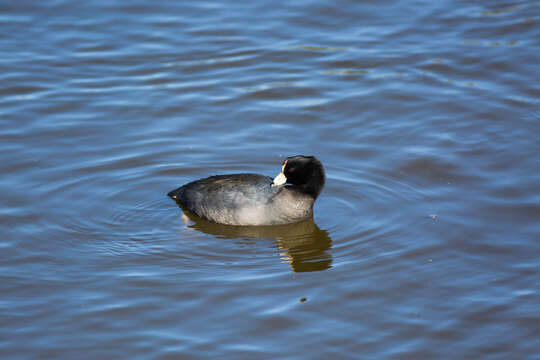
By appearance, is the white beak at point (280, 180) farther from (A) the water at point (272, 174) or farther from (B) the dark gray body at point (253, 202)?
(A) the water at point (272, 174)

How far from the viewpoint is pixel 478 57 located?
40.3 feet

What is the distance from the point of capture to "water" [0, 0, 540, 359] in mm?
6398

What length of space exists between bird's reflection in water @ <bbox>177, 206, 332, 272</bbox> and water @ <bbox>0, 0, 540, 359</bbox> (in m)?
0.03

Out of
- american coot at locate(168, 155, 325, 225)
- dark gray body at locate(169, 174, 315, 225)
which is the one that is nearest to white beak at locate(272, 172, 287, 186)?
american coot at locate(168, 155, 325, 225)

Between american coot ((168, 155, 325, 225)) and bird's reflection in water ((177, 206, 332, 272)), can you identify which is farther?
american coot ((168, 155, 325, 225))

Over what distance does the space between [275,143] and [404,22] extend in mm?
5147

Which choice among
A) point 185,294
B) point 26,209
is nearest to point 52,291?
point 185,294

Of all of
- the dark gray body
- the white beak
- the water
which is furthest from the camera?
the dark gray body

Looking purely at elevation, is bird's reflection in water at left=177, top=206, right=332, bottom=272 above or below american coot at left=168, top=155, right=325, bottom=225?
below

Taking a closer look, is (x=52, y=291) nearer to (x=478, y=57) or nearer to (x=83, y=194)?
(x=83, y=194)

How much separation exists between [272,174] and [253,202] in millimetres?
1214

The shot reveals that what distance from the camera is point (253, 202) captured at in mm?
8109

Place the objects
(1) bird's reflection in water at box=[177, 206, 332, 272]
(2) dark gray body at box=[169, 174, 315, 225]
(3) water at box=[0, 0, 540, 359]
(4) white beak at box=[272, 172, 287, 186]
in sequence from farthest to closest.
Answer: (2) dark gray body at box=[169, 174, 315, 225], (4) white beak at box=[272, 172, 287, 186], (1) bird's reflection in water at box=[177, 206, 332, 272], (3) water at box=[0, 0, 540, 359]

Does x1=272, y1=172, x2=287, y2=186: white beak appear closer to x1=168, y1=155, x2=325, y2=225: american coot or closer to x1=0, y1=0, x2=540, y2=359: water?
x1=168, y1=155, x2=325, y2=225: american coot
